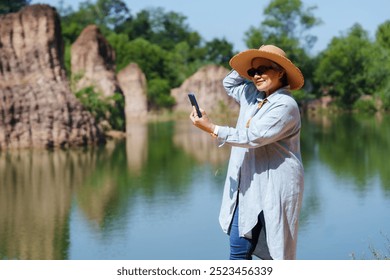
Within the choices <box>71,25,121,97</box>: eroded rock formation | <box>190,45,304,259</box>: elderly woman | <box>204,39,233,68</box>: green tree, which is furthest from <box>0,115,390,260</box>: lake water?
<box>204,39,233,68</box>: green tree

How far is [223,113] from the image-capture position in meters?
40.8

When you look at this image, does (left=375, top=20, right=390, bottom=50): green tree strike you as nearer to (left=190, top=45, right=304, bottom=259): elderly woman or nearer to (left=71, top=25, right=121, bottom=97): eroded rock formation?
(left=71, top=25, right=121, bottom=97): eroded rock formation

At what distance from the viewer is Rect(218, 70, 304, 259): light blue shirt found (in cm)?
358

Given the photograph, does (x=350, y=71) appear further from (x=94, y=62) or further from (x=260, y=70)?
(x=260, y=70)

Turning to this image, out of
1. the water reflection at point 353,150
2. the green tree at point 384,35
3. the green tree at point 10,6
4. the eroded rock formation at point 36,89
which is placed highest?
the green tree at point 10,6

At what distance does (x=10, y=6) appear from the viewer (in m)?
48.5

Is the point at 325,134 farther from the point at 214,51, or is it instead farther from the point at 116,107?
the point at 214,51

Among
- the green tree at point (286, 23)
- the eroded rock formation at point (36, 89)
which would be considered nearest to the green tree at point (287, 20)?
the green tree at point (286, 23)

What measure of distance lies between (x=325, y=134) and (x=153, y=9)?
46.6m

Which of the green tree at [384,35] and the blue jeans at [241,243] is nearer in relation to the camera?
the blue jeans at [241,243]

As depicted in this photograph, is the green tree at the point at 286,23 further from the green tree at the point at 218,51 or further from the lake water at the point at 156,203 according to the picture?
the lake water at the point at 156,203

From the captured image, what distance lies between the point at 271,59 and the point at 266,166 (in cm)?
47

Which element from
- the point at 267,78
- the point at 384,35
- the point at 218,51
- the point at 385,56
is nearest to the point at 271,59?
the point at 267,78

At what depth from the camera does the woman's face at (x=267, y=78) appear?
12.3ft
